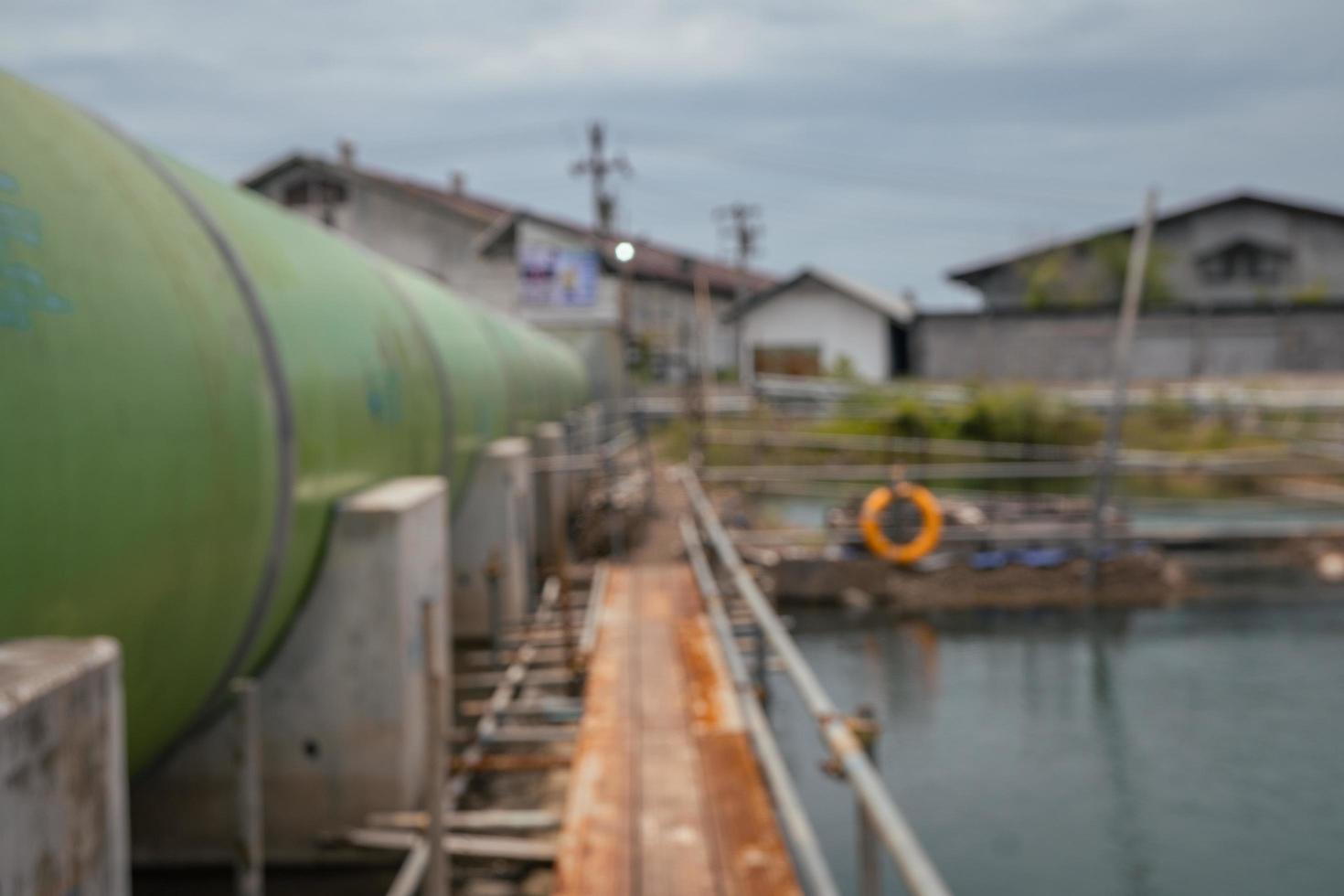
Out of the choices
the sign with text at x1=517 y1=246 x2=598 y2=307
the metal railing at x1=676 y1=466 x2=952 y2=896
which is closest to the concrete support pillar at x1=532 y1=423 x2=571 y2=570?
the metal railing at x1=676 y1=466 x2=952 y2=896

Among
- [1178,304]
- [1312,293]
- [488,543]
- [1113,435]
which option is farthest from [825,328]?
[488,543]

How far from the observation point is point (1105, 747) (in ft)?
40.8

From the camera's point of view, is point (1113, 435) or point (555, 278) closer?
point (1113, 435)

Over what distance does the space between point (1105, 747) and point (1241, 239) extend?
34.0 meters

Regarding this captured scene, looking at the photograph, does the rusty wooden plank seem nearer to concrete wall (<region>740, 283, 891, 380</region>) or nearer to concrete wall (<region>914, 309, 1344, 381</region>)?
concrete wall (<region>914, 309, 1344, 381</region>)

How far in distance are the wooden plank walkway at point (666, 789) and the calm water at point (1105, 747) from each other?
2.61 metres

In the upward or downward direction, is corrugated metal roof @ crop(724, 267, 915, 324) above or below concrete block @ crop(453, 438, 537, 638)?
above

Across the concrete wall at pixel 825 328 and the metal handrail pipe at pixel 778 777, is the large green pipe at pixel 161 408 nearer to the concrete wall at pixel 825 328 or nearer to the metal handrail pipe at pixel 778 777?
the metal handrail pipe at pixel 778 777

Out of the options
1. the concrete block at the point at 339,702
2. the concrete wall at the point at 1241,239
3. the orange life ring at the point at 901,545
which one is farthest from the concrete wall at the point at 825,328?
the concrete block at the point at 339,702

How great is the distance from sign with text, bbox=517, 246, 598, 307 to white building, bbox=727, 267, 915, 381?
8.23 meters

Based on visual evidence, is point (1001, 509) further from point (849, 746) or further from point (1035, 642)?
point (849, 746)

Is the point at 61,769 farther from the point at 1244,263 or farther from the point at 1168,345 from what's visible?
the point at 1244,263

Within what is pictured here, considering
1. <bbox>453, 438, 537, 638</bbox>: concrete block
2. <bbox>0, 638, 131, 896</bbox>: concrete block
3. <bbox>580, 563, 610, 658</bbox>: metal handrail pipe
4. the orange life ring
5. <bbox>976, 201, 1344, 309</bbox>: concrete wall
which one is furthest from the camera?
<bbox>976, 201, 1344, 309</bbox>: concrete wall

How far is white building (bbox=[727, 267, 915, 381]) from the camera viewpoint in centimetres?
3938
